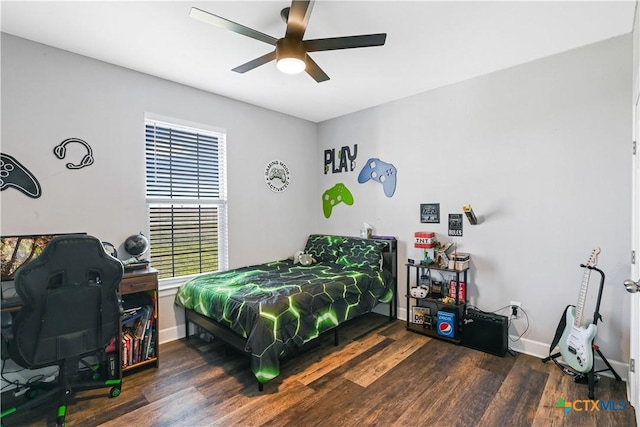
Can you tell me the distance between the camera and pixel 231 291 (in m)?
2.65

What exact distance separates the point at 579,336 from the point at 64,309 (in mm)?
3576

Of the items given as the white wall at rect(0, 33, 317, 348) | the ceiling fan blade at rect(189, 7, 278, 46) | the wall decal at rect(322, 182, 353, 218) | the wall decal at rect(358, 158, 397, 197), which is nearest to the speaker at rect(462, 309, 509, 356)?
the wall decal at rect(358, 158, 397, 197)

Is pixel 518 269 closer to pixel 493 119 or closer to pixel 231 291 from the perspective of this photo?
pixel 493 119

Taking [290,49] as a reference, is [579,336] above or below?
below

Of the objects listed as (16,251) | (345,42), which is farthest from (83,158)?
(345,42)

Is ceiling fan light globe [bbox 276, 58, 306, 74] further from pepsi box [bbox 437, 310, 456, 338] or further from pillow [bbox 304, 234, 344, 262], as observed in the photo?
pepsi box [bbox 437, 310, 456, 338]

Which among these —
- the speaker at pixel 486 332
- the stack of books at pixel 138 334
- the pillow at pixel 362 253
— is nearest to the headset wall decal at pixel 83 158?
the stack of books at pixel 138 334

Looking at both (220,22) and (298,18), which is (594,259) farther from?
(220,22)

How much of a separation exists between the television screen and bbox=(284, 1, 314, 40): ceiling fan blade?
248 centimetres

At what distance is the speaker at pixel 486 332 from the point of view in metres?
2.76

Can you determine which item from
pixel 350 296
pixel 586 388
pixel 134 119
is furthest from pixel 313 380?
pixel 134 119

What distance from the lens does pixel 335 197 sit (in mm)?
4461

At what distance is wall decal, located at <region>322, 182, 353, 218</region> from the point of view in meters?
4.30

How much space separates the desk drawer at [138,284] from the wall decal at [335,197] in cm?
260
